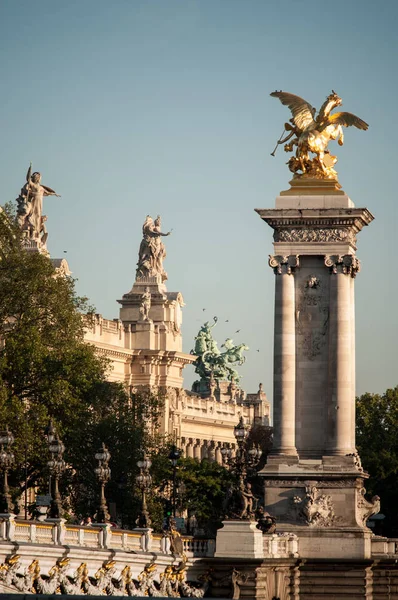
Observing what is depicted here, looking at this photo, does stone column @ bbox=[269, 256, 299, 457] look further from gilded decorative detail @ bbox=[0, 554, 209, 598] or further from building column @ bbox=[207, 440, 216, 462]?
building column @ bbox=[207, 440, 216, 462]

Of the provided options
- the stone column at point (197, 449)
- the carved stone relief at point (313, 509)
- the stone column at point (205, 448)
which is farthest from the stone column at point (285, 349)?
the stone column at point (205, 448)

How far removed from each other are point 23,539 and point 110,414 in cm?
4234

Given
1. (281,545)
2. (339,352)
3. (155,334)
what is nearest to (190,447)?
(155,334)

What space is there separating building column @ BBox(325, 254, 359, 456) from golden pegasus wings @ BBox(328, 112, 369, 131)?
5.17 meters

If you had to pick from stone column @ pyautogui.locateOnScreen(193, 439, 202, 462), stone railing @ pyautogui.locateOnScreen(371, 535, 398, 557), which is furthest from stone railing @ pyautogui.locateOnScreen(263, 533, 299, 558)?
stone column @ pyautogui.locateOnScreen(193, 439, 202, 462)

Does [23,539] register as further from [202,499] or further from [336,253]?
[202,499]

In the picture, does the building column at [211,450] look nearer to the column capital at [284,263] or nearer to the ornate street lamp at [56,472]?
the column capital at [284,263]

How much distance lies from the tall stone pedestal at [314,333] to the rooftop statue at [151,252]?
88338 mm

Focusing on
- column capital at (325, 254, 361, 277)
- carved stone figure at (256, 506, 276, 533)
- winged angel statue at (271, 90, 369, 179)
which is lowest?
carved stone figure at (256, 506, 276, 533)

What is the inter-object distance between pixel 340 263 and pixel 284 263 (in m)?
1.87

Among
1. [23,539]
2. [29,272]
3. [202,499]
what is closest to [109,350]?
[202,499]

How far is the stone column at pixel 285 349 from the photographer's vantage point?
8100 cm

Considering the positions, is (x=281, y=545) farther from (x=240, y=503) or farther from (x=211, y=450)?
(x=211, y=450)

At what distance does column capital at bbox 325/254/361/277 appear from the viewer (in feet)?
265
